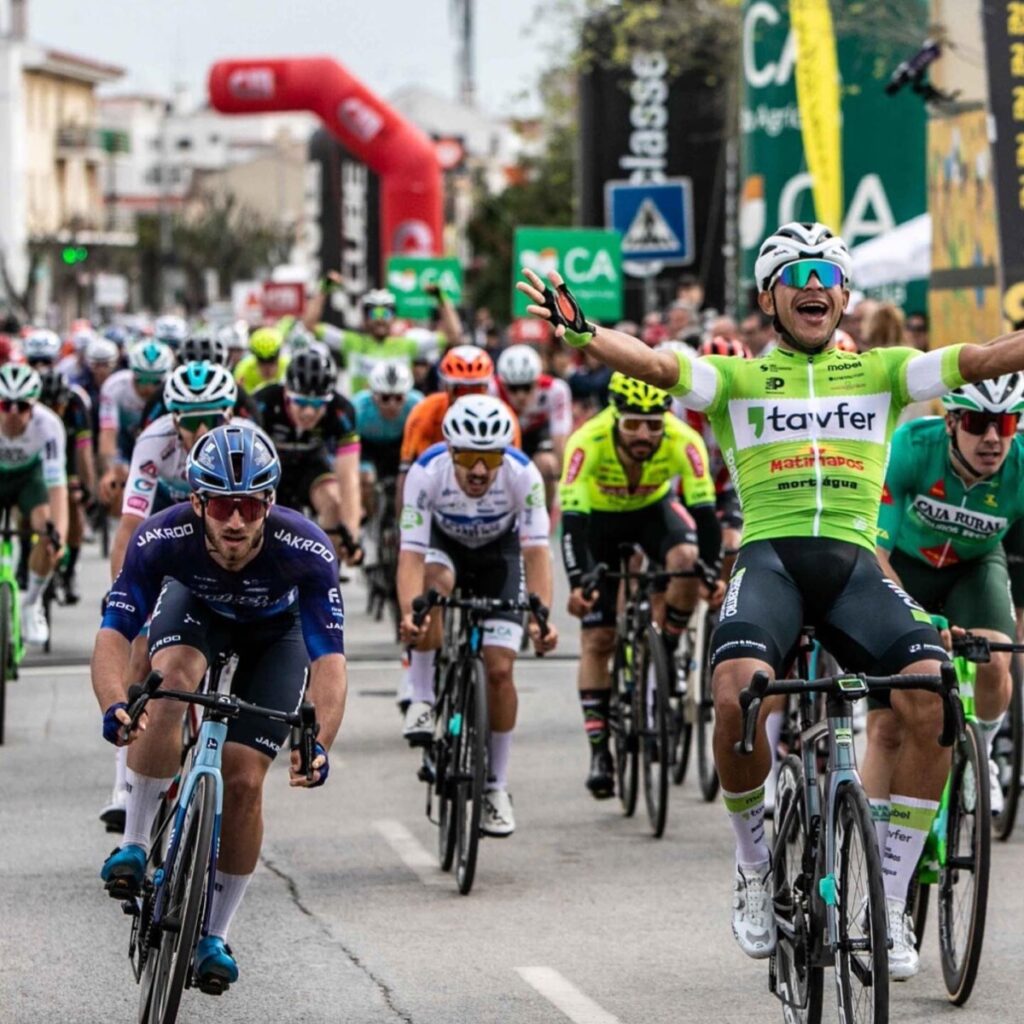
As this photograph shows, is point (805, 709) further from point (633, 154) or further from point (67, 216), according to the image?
point (67, 216)

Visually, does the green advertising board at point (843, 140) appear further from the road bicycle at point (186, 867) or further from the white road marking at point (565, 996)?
the road bicycle at point (186, 867)

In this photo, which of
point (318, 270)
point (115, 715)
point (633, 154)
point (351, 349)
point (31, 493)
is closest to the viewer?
point (115, 715)

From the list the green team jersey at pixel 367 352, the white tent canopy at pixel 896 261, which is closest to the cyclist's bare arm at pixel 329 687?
the green team jersey at pixel 367 352

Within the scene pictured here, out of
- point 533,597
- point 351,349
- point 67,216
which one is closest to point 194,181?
point 67,216

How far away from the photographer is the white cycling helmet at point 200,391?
10.3 meters

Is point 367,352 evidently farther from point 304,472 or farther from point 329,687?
point 329,687

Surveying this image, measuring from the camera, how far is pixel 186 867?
22.5ft

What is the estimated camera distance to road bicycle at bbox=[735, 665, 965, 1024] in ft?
21.0

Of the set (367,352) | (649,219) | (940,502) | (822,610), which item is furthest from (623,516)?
(649,219)

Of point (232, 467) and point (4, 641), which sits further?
point (4, 641)

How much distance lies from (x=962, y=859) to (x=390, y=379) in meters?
10.4

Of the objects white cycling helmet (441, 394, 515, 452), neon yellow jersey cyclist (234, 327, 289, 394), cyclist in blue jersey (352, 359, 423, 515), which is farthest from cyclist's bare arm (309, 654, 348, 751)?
neon yellow jersey cyclist (234, 327, 289, 394)

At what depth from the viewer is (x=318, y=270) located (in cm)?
5516

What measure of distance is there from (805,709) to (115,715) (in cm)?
238
